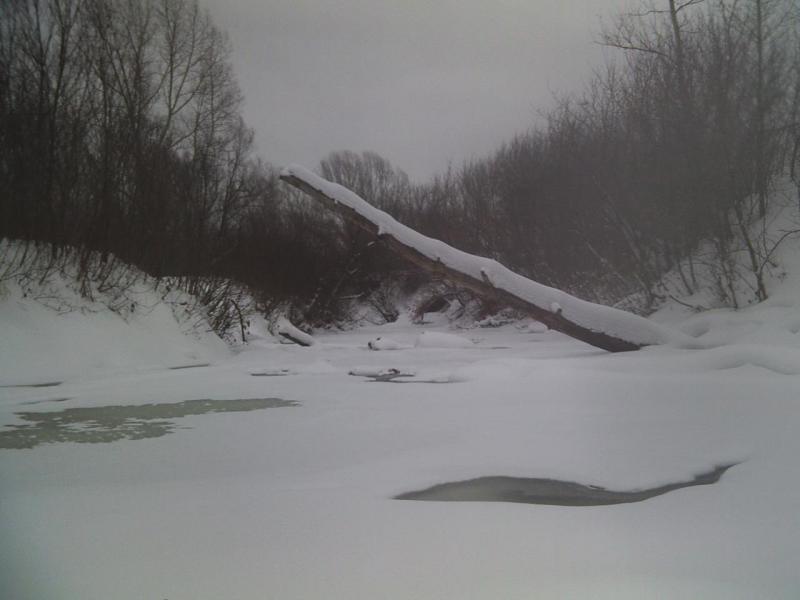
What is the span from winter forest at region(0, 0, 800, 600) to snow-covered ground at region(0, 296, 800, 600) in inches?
0.4

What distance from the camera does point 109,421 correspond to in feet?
9.42

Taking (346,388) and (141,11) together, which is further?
(141,11)

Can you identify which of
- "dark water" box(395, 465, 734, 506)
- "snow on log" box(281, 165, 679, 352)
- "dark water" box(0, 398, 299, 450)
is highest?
"snow on log" box(281, 165, 679, 352)

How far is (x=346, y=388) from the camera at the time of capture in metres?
3.92

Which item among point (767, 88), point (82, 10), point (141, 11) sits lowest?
point (767, 88)

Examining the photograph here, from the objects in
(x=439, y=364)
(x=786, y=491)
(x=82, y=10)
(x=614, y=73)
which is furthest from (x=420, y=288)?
(x=786, y=491)

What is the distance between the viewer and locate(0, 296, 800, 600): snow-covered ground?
3.79 feet

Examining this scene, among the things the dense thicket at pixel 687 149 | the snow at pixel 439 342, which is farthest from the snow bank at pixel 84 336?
the dense thicket at pixel 687 149

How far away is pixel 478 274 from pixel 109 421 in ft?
12.6

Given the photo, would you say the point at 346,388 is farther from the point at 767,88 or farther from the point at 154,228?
the point at 767,88

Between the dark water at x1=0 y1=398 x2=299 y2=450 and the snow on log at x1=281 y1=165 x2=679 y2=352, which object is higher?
the snow on log at x1=281 y1=165 x2=679 y2=352

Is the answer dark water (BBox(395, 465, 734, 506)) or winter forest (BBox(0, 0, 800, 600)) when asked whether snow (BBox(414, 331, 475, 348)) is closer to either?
winter forest (BBox(0, 0, 800, 600))

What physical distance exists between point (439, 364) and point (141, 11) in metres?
4.28

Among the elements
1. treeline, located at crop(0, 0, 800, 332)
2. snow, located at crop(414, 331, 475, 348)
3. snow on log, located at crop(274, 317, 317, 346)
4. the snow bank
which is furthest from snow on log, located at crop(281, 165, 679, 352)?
snow on log, located at crop(274, 317, 317, 346)
